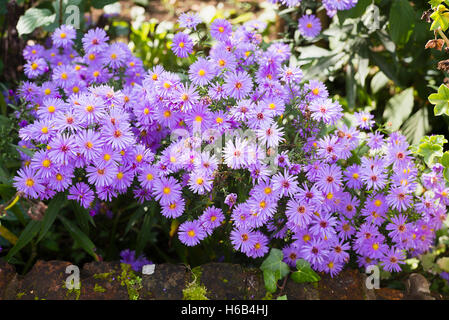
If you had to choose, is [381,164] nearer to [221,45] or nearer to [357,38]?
[221,45]

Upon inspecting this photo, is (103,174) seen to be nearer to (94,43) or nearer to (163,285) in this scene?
(163,285)

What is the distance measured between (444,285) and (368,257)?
0.45 metres

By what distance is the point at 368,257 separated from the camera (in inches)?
Answer: 64.6

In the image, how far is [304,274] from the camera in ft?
4.85

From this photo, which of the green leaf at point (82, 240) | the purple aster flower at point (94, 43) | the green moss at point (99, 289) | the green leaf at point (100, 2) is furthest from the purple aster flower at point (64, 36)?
the green moss at point (99, 289)

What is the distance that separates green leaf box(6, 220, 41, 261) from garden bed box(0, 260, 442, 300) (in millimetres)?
72

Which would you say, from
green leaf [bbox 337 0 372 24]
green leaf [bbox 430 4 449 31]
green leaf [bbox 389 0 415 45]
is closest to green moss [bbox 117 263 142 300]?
green leaf [bbox 430 4 449 31]

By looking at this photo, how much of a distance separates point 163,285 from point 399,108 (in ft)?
4.77

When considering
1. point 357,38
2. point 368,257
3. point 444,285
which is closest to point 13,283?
point 368,257

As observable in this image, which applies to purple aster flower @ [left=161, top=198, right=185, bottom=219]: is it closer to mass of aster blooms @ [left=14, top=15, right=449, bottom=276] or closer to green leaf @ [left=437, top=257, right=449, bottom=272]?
mass of aster blooms @ [left=14, top=15, right=449, bottom=276]

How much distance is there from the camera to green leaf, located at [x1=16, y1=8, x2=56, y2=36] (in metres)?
1.99

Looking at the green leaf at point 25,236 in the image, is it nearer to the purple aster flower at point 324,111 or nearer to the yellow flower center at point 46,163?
the yellow flower center at point 46,163

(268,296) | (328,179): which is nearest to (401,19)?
→ (328,179)

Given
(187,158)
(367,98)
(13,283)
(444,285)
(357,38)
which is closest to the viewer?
(187,158)
